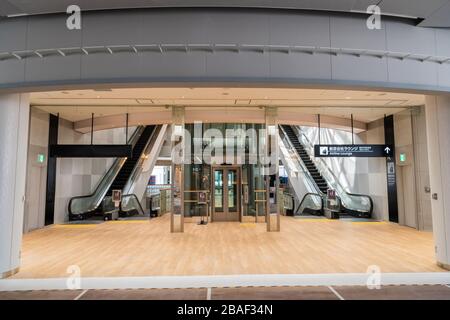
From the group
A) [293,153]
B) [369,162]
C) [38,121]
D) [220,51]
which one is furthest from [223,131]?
[220,51]

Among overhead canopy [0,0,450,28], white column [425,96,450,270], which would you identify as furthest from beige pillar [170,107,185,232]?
white column [425,96,450,270]

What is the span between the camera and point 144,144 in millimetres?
14773

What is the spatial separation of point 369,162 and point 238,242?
23.1 feet

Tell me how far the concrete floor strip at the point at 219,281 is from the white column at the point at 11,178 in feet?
1.47

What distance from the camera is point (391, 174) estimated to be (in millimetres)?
9578

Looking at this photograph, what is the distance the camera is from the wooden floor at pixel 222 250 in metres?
4.61

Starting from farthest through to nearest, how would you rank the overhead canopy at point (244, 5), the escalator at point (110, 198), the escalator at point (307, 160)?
the escalator at point (307, 160), the escalator at point (110, 198), the overhead canopy at point (244, 5)

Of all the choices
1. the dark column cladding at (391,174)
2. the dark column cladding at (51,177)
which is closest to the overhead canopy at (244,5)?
the dark column cladding at (51,177)

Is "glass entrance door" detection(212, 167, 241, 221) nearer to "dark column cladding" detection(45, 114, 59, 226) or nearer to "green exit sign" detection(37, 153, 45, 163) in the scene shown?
"dark column cladding" detection(45, 114, 59, 226)

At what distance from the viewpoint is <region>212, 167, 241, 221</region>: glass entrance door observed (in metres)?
10.5

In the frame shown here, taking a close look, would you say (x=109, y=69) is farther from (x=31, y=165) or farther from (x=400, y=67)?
(x=31, y=165)

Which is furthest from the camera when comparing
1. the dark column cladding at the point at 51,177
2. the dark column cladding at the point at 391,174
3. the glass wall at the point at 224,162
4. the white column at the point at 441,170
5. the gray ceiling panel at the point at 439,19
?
the glass wall at the point at 224,162

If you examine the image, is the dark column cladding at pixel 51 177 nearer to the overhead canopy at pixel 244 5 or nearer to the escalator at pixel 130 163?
the escalator at pixel 130 163

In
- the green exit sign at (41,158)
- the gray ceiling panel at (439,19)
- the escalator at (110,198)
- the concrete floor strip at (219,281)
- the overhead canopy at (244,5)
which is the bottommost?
the concrete floor strip at (219,281)
